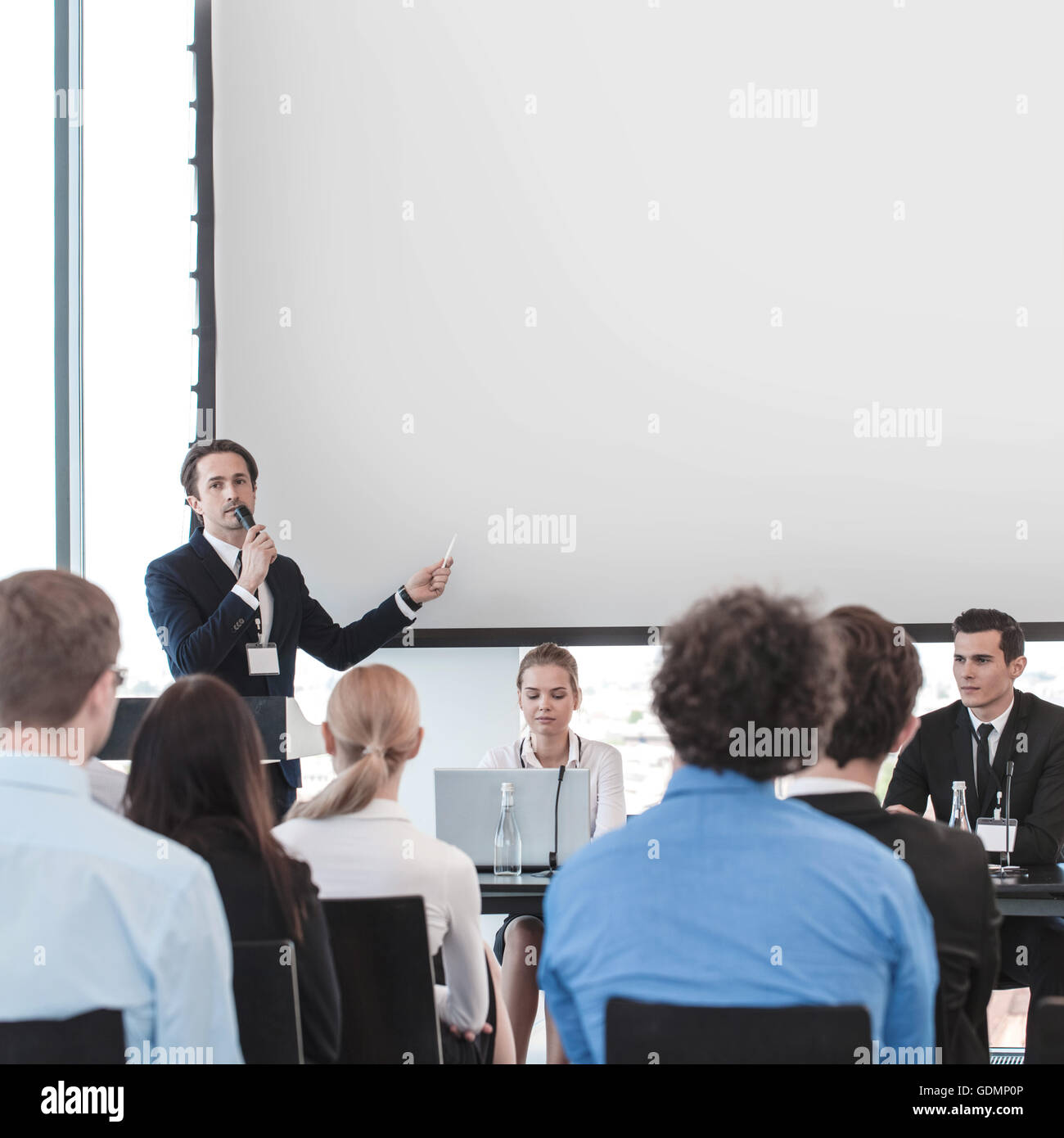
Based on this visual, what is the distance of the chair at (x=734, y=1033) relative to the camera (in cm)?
113

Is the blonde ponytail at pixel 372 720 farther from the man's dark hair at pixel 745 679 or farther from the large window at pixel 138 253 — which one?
the large window at pixel 138 253

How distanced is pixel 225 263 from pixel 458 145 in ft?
2.72

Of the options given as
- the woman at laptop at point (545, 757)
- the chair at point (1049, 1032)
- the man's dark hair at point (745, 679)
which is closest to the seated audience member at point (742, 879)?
the man's dark hair at point (745, 679)

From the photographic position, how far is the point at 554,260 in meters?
3.58

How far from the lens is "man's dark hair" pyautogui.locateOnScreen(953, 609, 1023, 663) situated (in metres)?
2.93

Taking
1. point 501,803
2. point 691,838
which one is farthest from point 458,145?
point 691,838

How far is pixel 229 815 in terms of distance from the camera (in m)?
1.55

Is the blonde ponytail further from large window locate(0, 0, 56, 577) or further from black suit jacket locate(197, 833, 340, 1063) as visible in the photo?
large window locate(0, 0, 56, 577)

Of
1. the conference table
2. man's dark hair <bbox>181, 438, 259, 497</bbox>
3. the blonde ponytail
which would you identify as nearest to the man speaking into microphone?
man's dark hair <bbox>181, 438, 259, 497</bbox>

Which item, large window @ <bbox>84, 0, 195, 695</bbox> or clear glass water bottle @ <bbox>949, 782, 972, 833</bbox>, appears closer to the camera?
clear glass water bottle @ <bbox>949, 782, 972, 833</bbox>

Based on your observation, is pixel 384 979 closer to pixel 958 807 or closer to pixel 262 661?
pixel 958 807

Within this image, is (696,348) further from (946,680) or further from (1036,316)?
(946,680)

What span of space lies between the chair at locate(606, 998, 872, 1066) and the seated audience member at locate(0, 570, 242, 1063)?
449 mm

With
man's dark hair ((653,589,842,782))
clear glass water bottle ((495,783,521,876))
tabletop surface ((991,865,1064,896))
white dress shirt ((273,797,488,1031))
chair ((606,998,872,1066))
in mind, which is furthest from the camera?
clear glass water bottle ((495,783,521,876))
